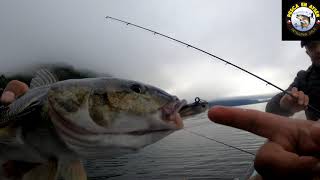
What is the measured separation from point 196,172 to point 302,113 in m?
19.2

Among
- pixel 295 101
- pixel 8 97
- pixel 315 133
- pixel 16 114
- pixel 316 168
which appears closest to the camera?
pixel 316 168

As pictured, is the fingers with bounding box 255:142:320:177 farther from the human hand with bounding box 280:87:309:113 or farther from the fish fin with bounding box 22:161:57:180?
the human hand with bounding box 280:87:309:113

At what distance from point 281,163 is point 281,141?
16cm

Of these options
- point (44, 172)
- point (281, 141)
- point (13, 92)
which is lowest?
point (44, 172)

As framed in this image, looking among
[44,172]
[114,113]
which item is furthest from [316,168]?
[44,172]

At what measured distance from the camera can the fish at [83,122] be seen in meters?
3.79

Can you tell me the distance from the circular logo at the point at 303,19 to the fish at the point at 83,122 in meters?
9.03

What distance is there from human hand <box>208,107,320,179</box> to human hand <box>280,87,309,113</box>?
5243mm

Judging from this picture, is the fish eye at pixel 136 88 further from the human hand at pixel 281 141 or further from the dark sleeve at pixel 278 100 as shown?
the dark sleeve at pixel 278 100

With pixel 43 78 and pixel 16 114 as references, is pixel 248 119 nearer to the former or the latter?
pixel 16 114

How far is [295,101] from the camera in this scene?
7547 millimetres

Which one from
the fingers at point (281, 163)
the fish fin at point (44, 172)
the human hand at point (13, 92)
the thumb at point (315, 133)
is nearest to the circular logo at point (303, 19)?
the human hand at point (13, 92)

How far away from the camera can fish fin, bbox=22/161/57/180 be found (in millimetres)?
4336

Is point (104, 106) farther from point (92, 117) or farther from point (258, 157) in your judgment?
point (258, 157)
